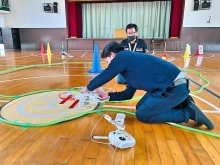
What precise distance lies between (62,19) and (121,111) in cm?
983

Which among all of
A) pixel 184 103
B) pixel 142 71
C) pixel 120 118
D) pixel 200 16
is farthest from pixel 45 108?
pixel 200 16

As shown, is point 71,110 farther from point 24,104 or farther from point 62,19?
point 62,19

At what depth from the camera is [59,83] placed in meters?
3.37

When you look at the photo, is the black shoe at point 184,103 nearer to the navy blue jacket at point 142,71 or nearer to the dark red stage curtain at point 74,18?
the navy blue jacket at point 142,71

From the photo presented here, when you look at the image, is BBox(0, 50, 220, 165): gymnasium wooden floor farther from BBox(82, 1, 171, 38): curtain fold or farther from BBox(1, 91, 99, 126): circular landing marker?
BBox(82, 1, 171, 38): curtain fold

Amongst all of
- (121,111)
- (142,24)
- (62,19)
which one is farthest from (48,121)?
(142,24)

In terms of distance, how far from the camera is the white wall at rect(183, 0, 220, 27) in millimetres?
9156

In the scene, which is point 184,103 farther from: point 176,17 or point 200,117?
point 176,17

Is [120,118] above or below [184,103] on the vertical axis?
below

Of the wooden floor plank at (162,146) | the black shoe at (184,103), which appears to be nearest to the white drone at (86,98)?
the wooden floor plank at (162,146)

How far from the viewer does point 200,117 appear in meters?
1.70

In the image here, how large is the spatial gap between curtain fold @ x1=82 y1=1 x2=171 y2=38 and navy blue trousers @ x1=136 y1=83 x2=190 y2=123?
33.6ft

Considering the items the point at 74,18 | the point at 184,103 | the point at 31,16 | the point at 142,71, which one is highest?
the point at 31,16

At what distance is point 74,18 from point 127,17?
10.8ft
